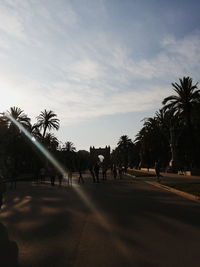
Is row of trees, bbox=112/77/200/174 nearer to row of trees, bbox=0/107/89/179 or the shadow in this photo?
row of trees, bbox=0/107/89/179

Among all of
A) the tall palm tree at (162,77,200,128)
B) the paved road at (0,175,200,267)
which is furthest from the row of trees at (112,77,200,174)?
the paved road at (0,175,200,267)

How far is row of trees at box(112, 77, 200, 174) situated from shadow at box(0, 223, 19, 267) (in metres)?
39.1

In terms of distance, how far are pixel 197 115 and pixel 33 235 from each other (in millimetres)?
40987

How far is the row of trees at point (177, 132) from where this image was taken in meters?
45.1

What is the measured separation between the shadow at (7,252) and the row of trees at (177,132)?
39.1 meters

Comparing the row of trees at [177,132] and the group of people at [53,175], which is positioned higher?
the row of trees at [177,132]

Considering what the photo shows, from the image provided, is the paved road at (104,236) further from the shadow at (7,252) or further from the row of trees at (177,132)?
the row of trees at (177,132)

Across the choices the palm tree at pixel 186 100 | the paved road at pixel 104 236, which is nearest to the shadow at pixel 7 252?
the paved road at pixel 104 236

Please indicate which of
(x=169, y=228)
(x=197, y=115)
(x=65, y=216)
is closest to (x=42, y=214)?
(x=65, y=216)

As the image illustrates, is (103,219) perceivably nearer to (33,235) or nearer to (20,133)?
(33,235)

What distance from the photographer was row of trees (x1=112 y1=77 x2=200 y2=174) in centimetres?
4512

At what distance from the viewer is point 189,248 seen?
701 cm

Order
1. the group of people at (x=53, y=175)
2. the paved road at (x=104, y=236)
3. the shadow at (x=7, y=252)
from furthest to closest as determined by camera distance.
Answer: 1. the group of people at (x=53, y=175)
2. the paved road at (x=104, y=236)
3. the shadow at (x=7, y=252)

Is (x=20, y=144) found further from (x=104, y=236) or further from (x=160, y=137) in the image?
(x=104, y=236)
